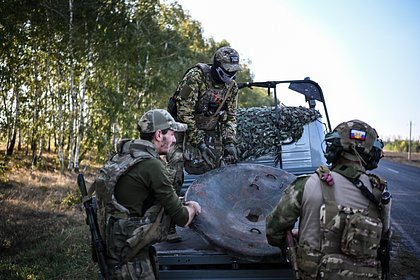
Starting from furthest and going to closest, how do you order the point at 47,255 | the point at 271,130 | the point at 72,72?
the point at 72,72 → the point at 271,130 → the point at 47,255

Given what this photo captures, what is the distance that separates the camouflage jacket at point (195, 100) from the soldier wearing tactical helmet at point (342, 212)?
6.49 feet

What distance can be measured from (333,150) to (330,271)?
754 mm

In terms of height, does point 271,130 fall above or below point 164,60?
below

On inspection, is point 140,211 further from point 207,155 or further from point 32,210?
point 32,210

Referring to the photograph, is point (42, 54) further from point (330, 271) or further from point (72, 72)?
point (330, 271)

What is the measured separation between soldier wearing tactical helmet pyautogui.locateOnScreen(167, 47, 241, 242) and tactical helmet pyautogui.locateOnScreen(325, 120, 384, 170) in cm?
189

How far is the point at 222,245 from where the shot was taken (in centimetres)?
329

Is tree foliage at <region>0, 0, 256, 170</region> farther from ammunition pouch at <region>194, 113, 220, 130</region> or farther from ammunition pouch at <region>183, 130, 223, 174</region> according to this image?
ammunition pouch at <region>183, 130, 223, 174</region>

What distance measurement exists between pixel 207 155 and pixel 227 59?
40.8 inches

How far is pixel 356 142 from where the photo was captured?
2.90 meters

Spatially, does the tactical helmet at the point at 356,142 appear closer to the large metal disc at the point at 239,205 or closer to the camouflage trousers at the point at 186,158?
the large metal disc at the point at 239,205

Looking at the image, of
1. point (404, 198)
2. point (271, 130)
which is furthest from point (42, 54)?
point (404, 198)

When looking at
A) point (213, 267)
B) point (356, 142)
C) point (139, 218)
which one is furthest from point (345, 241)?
point (139, 218)

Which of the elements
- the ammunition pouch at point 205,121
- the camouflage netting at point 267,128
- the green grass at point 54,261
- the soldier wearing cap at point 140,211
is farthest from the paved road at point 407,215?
the soldier wearing cap at point 140,211
